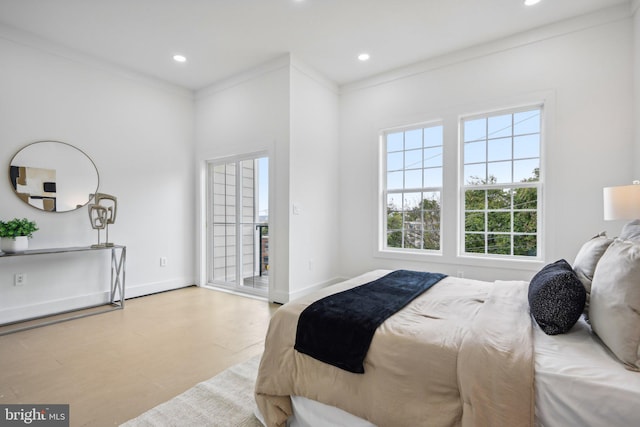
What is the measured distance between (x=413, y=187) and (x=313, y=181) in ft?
4.46

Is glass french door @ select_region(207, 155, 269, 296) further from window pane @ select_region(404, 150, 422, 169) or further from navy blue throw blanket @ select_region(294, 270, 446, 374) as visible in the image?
navy blue throw blanket @ select_region(294, 270, 446, 374)

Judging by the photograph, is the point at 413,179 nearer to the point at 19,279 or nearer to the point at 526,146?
the point at 526,146

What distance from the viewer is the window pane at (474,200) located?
146 inches

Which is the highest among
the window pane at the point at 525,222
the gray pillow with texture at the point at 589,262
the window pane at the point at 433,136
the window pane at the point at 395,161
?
the window pane at the point at 433,136

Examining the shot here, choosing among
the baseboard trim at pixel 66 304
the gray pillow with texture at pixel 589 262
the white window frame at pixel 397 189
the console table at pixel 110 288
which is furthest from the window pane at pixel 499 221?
the baseboard trim at pixel 66 304

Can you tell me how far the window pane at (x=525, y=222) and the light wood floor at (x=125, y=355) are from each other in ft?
9.88

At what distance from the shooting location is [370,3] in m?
2.88

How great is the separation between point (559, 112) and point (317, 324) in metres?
3.38

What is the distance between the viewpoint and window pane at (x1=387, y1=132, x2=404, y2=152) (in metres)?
4.29

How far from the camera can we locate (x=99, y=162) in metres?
3.86

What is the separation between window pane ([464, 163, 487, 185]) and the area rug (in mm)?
3233

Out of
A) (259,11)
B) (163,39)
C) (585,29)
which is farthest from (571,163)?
(163,39)

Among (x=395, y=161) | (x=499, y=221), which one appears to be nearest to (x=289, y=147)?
(x=395, y=161)

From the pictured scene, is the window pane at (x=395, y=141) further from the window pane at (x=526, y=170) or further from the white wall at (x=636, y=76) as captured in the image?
the white wall at (x=636, y=76)
